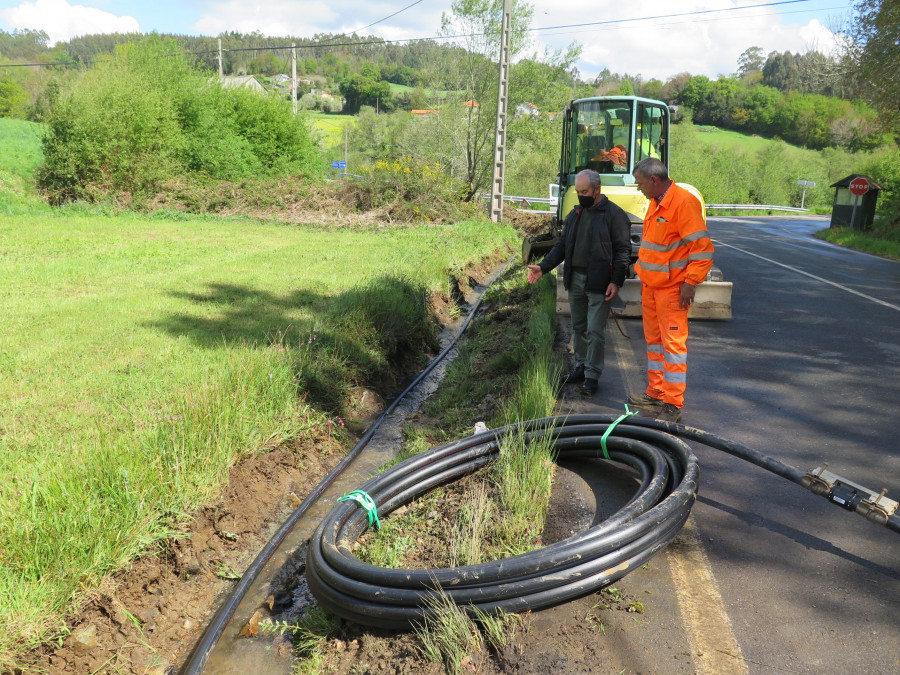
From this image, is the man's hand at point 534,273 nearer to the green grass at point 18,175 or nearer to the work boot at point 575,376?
the work boot at point 575,376

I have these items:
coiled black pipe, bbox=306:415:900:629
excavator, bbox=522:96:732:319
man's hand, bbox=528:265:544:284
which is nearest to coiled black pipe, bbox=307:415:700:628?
→ coiled black pipe, bbox=306:415:900:629

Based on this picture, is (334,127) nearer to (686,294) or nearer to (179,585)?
(686,294)

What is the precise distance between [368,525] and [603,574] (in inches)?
63.9

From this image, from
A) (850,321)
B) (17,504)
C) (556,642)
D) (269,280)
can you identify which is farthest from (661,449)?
(269,280)

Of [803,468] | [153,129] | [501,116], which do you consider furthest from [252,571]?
[153,129]

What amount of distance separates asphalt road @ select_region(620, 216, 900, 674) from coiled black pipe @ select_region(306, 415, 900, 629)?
0.31m

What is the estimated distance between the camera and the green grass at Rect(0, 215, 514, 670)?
12.1ft

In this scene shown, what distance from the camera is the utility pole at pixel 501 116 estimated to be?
72.0 ft

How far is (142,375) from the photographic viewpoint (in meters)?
6.47

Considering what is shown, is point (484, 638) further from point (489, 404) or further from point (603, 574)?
point (489, 404)

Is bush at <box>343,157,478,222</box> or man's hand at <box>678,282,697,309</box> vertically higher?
bush at <box>343,157,478,222</box>

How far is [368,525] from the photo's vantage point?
423cm

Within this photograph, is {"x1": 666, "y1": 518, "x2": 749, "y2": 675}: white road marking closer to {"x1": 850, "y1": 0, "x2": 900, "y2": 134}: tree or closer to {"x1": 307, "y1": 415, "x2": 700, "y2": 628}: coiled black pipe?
{"x1": 307, "y1": 415, "x2": 700, "y2": 628}: coiled black pipe

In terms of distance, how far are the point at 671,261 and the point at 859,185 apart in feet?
79.3
